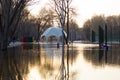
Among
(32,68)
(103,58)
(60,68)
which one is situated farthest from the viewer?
(103,58)

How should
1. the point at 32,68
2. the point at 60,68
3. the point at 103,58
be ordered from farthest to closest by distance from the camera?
1. the point at 103,58
2. the point at 32,68
3. the point at 60,68

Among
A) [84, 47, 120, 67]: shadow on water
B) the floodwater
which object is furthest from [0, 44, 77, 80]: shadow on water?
[84, 47, 120, 67]: shadow on water

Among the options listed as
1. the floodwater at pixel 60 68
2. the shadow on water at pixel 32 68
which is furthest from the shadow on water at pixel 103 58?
the shadow on water at pixel 32 68

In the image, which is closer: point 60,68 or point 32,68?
point 60,68

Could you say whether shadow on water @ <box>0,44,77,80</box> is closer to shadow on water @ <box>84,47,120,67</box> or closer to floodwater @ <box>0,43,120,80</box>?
floodwater @ <box>0,43,120,80</box>

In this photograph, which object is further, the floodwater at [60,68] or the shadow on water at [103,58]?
the shadow on water at [103,58]

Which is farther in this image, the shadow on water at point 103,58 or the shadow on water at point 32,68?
the shadow on water at point 103,58

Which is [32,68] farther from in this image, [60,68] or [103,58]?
[103,58]

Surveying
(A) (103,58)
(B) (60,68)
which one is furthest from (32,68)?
(A) (103,58)

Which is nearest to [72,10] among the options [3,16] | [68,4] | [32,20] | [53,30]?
[68,4]

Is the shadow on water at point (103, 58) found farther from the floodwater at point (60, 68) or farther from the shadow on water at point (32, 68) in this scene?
the shadow on water at point (32, 68)

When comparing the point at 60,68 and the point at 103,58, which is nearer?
the point at 60,68

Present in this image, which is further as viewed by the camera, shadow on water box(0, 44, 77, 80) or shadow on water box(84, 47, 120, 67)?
shadow on water box(84, 47, 120, 67)

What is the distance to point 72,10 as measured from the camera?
2638 inches
